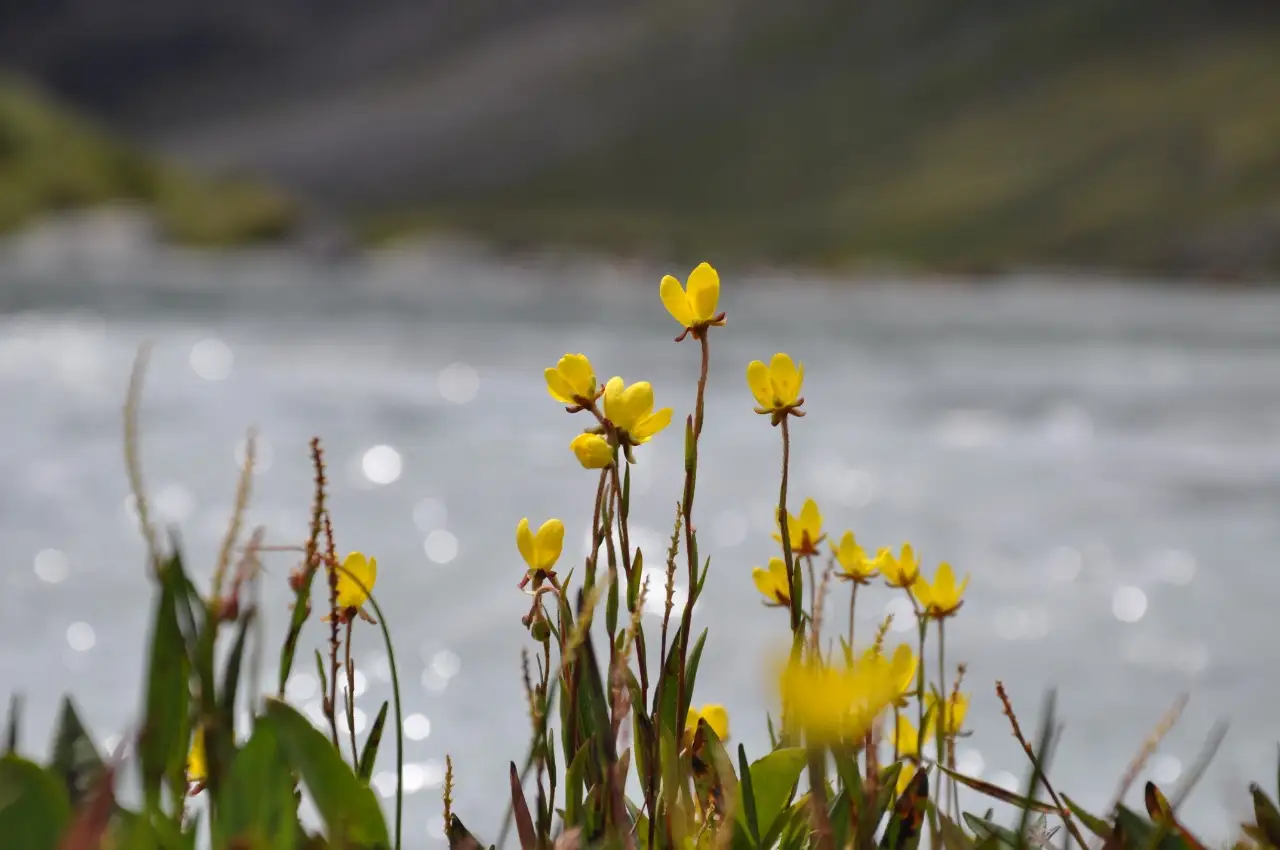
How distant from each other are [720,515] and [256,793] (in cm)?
538

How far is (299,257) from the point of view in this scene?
99000 mm

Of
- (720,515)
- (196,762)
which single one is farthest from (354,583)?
(720,515)

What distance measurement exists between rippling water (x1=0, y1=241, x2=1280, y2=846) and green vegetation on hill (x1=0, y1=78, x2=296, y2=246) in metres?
120

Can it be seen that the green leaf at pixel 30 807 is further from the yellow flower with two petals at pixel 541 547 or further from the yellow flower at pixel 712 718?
the yellow flower at pixel 712 718

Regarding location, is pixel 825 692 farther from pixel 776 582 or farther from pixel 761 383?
pixel 776 582

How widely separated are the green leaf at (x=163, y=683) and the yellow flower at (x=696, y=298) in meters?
0.55

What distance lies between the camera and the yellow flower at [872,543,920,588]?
61.5 inches

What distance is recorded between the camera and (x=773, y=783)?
4.79 feet

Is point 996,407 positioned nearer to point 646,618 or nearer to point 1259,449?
point 1259,449

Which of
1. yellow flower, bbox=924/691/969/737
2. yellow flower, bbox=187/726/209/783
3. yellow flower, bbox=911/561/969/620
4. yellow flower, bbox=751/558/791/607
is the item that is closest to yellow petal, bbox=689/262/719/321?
yellow flower, bbox=751/558/791/607

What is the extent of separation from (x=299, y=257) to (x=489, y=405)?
92472 millimetres

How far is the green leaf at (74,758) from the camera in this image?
1227 mm

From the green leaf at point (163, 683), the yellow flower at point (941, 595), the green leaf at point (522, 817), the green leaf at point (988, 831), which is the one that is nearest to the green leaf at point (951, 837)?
the green leaf at point (988, 831)

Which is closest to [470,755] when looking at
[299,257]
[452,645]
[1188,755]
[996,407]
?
[452,645]
